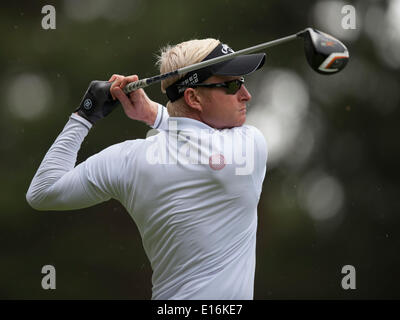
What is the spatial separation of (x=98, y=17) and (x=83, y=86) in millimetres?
853

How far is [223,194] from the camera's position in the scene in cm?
260

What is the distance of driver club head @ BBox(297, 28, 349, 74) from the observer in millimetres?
2479

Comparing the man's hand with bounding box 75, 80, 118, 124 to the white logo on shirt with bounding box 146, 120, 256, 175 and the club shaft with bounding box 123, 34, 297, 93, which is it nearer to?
the club shaft with bounding box 123, 34, 297, 93

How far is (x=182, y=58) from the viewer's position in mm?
2729

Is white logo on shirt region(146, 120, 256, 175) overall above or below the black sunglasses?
below

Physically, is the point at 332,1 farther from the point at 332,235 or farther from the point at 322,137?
the point at 332,235

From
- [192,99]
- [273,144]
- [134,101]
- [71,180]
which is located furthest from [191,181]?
[273,144]

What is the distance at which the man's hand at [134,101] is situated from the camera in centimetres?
293

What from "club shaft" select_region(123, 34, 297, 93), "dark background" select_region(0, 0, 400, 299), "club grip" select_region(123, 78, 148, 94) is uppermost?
"club shaft" select_region(123, 34, 297, 93)

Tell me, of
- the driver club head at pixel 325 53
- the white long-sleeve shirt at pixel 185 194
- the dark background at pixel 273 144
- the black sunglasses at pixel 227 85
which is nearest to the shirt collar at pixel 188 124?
the white long-sleeve shirt at pixel 185 194

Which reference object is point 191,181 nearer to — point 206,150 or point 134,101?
point 206,150

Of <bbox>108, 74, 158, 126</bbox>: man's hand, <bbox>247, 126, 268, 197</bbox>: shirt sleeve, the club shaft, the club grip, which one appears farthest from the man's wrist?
<bbox>247, 126, 268, 197</bbox>: shirt sleeve

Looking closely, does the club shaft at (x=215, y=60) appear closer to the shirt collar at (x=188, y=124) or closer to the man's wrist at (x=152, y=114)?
the shirt collar at (x=188, y=124)

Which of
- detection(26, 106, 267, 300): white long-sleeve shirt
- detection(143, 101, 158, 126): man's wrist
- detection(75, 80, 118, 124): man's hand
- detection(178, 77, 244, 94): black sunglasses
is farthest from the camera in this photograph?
detection(143, 101, 158, 126): man's wrist
